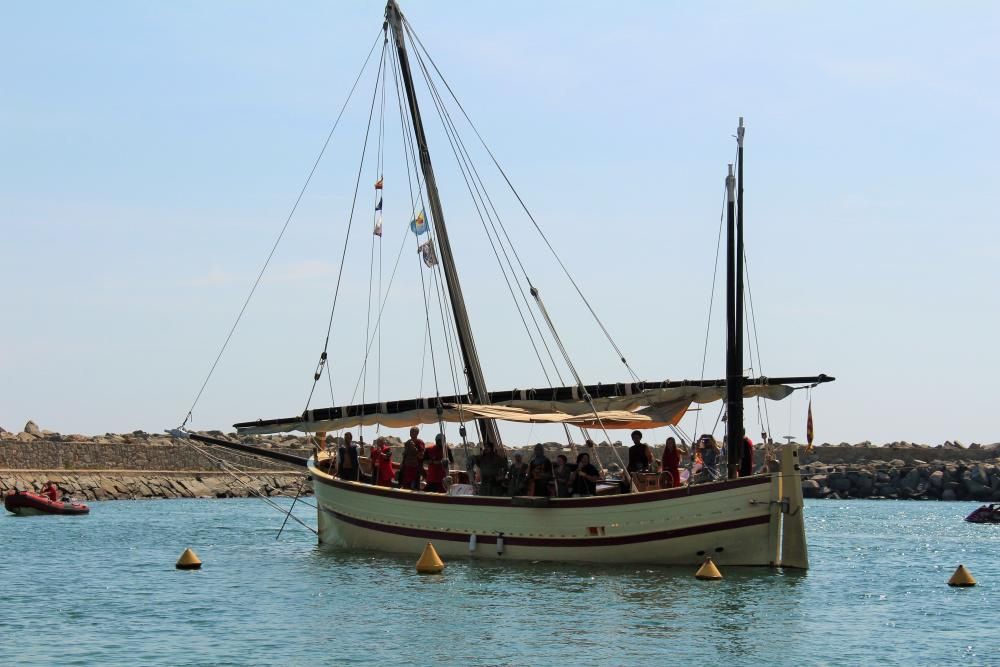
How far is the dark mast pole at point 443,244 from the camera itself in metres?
33.3

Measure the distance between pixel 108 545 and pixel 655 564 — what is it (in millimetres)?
17912

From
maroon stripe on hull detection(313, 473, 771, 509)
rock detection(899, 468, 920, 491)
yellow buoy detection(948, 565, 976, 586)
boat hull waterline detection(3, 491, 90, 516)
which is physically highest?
rock detection(899, 468, 920, 491)

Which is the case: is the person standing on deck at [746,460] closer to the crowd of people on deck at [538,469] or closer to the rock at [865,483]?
the crowd of people on deck at [538,469]

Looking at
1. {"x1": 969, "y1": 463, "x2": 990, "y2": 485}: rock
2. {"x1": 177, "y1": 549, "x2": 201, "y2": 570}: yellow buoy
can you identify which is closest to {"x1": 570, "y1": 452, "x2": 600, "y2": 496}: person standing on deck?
{"x1": 177, "y1": 549, "x2": 201, "y2": 570}: yellow buoy

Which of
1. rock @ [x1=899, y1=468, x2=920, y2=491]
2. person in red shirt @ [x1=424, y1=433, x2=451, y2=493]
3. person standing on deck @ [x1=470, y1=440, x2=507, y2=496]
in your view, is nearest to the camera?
person standing on deck @ [x1=470, y1=440, x2=507, y2=496]

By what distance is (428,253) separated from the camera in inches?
1355

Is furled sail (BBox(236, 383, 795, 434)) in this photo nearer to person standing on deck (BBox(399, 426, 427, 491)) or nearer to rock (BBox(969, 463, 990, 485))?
person standing on deck (BBox(399, 426, 427, 491))


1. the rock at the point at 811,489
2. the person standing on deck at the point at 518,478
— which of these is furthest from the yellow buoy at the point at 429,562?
the rock at the point at 811,489

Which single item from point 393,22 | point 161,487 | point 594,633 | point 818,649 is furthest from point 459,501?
point 161,487

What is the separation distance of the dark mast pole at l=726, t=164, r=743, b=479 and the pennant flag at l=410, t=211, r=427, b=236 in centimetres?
837

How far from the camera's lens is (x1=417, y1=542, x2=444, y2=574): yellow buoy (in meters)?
27.7

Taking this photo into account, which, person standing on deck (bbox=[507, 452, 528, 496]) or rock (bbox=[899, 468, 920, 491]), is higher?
rock (bbox=[899, 468, 920, 491])

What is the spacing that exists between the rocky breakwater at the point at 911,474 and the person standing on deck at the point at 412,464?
157 feet

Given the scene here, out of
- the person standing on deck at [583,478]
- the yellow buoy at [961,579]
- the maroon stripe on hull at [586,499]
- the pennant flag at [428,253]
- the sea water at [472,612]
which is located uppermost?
the pennant flag at [428,253]
